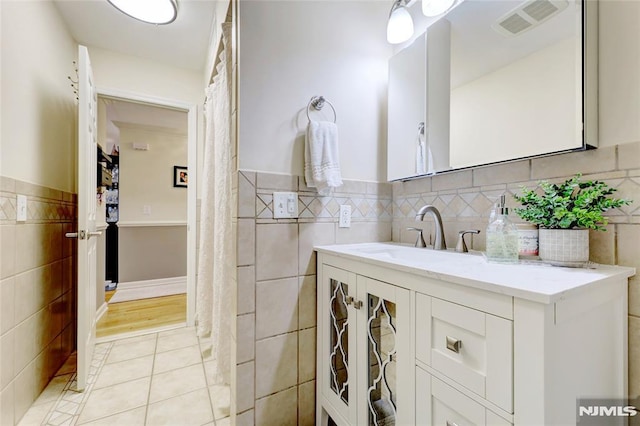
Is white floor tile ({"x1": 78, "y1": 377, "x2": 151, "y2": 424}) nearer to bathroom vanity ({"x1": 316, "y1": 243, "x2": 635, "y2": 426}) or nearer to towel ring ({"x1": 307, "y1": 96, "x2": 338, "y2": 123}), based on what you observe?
bathroom vanity ({"x1": 316, "y1": 243, "x2": 635, "y2": 426})

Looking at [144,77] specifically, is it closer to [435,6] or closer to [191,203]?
[191,203]

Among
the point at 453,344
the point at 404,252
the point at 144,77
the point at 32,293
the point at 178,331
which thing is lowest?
the point at 178,331

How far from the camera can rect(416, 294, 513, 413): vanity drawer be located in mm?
585

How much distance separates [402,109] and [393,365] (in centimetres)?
122

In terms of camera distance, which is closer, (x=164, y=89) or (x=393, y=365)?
(x=393, y=365)

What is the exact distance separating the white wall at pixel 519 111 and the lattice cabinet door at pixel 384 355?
27.7 inches

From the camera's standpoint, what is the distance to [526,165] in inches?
40.1

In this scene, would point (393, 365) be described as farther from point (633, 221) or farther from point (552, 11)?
point (552, 11)

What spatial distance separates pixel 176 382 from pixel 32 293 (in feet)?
3.06

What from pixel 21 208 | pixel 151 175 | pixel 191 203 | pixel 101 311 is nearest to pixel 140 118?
pixel 151 175

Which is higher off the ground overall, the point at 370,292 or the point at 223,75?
the point at 223,75

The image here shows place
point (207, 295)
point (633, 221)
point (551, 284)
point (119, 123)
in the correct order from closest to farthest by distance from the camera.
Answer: point (551, 284) → point (633, 221) → point (207, 295) → point (119, 123)

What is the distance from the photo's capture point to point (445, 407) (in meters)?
0.72

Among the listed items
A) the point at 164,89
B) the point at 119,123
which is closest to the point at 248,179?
the point at 164,89
